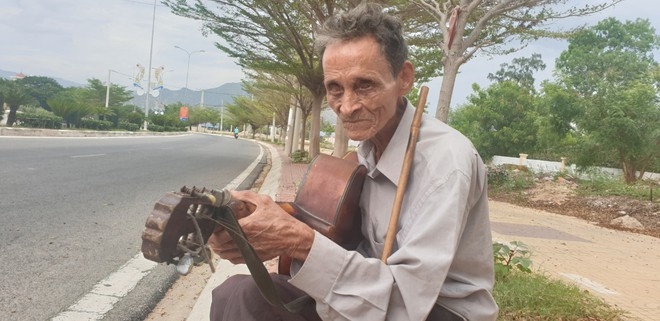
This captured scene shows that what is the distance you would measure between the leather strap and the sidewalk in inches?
65.2

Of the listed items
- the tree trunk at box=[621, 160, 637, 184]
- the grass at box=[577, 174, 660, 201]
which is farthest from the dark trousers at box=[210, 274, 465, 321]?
the tree trunk at box=[621, 160, 637, 184]

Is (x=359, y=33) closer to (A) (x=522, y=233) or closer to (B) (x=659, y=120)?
(A) (x=522, y=233)

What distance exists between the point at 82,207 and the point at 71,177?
2.84 meters

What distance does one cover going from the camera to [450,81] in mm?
6953

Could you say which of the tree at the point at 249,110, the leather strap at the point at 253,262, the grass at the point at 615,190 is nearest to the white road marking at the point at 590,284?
the leather strap at the point at 253,262

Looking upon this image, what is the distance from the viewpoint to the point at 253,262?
3.76 feet

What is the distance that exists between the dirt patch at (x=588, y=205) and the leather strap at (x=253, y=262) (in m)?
9.95

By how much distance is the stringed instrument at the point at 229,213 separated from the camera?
0.99 meters

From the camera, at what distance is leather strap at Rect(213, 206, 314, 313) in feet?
3.53

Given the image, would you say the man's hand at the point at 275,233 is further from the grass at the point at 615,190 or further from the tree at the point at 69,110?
the tree at the point at 69,110

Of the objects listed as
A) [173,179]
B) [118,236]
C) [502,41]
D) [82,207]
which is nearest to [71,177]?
[173,179]

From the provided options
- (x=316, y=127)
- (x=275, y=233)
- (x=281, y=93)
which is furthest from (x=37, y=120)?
(x=275, y=233)

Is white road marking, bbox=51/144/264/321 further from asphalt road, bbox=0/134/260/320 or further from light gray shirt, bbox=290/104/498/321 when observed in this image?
light gray shirt, bbox=290/104/498/321

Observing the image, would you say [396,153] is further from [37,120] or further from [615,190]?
[37,120]
